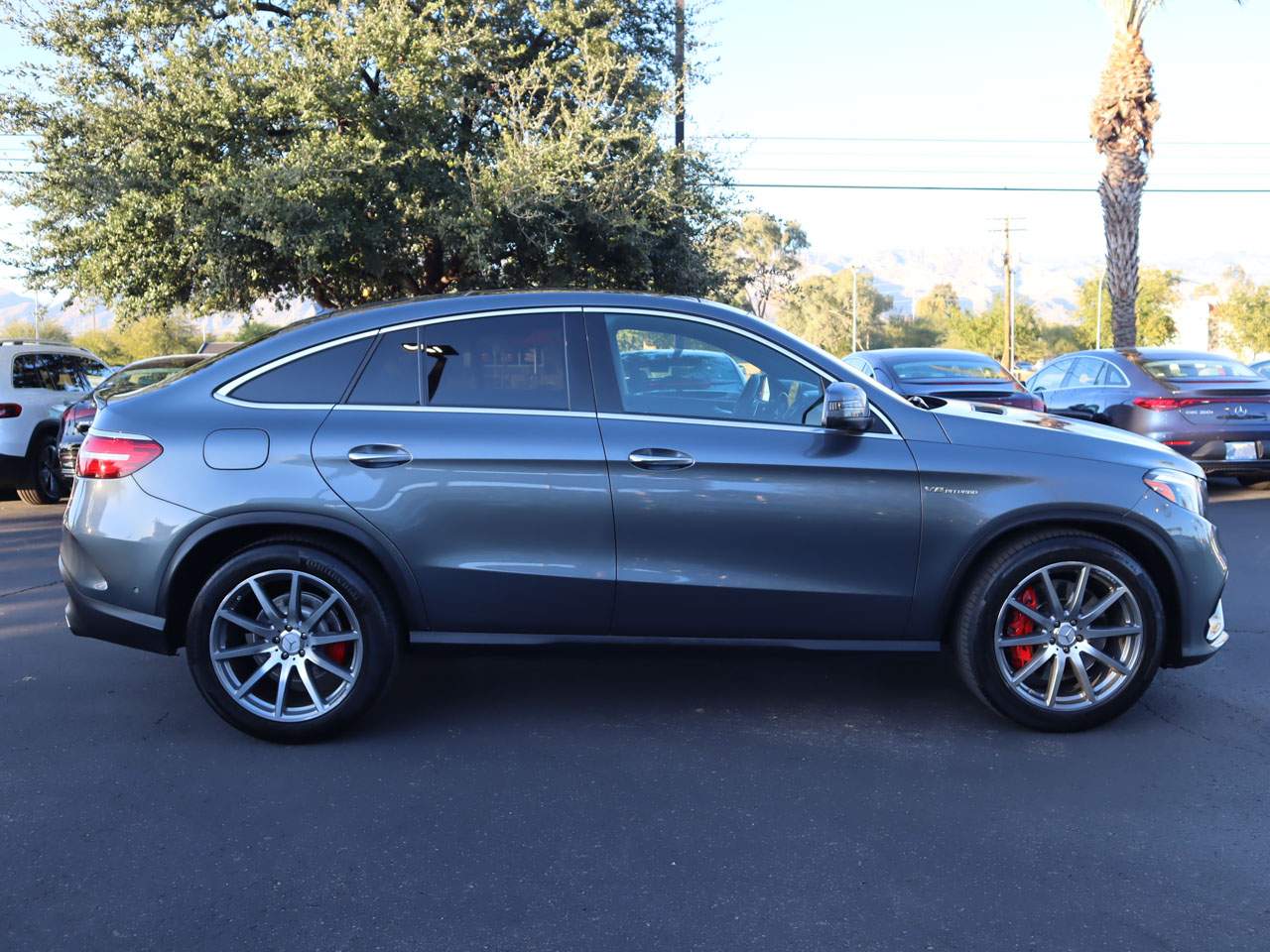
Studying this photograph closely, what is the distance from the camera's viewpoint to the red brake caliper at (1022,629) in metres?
4.49

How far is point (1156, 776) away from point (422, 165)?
14243 mm

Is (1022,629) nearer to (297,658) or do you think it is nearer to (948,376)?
(297,658)

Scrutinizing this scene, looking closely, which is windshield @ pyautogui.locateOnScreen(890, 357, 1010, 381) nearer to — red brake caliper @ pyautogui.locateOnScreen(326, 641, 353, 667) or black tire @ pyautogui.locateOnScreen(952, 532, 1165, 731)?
black tire @ pyautogui.locateOnScreen(952, 532, 1165, 731)

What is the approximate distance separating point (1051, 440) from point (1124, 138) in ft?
62.8

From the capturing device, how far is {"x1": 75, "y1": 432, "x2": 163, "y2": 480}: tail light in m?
4.41

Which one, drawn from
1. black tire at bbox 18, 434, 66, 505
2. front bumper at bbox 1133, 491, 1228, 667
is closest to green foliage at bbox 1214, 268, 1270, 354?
black tire at bbox 18, 434, 66, 505

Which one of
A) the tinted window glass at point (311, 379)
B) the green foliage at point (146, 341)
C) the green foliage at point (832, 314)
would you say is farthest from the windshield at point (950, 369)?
the green foliage at point (832, 314)

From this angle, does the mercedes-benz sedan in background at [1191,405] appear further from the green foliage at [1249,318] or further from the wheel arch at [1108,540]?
the green foliage at [1249,318]

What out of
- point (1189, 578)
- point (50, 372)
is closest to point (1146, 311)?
point (50, 372)

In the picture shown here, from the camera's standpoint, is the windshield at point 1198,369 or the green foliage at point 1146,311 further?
the green foliage at point 1146,311

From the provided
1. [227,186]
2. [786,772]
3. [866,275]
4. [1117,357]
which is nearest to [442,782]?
[786,772]

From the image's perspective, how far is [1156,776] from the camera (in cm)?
409

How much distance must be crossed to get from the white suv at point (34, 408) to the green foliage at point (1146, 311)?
76552 mm

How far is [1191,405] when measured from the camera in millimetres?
10797
